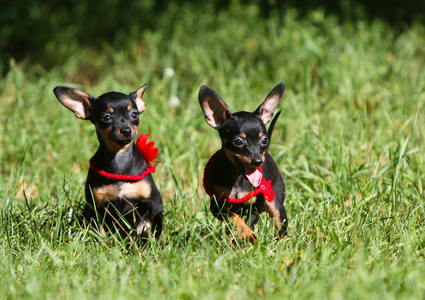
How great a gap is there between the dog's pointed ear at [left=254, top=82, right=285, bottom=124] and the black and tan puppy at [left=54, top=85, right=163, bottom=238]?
0.79m

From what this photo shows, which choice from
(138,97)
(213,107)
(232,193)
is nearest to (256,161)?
(232,193)

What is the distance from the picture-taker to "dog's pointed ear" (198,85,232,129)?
12.0ft

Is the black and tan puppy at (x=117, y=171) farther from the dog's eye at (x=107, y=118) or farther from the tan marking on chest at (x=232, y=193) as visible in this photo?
Answer: the tan marking on chest at (x=232, y=193)

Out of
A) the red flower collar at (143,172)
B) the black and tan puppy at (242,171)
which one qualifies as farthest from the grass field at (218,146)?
the red flower collar at (143,172)

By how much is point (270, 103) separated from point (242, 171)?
54cm

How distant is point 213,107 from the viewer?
12.2 ft

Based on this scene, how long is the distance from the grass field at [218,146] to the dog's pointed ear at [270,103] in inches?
25.5

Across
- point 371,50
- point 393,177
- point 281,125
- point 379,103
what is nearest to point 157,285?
point 393,177

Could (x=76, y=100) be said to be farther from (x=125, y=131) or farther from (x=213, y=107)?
(x=213, y=107)

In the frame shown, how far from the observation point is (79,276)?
315cm

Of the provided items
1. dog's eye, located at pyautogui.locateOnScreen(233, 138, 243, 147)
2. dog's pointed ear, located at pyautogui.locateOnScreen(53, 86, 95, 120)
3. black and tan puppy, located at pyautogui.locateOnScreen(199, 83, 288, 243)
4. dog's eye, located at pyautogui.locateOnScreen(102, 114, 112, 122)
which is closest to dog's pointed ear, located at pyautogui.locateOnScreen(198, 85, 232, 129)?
black and tan puppy, located at pyautogui.locateOnScreen(199, 83, 288, 243)

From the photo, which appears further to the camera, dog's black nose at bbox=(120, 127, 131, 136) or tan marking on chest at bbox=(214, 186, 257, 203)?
tan marking on chest at bbox=(214, 186, 257, 203)

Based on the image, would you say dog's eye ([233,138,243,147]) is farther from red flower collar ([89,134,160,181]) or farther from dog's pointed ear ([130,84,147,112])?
dog's pointed ear ([130,84,147,112])

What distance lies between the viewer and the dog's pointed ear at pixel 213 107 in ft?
12.0
